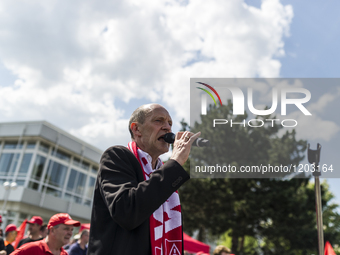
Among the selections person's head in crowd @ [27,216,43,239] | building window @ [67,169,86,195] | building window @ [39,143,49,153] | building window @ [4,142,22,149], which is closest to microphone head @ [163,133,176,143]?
person's head in crowd @ [27,216,43,239]

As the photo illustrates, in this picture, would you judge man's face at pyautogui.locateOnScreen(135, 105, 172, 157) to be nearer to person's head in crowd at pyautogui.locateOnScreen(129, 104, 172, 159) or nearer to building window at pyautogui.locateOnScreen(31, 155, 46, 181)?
person's head in crowd at pyautogui.locateOnScreen(129, 104, 172, 159)

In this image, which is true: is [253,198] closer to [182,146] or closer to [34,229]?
[34,229]

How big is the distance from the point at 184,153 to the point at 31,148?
81.9 ft

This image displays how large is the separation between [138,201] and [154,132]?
0.57m

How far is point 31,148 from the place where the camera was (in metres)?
24.2

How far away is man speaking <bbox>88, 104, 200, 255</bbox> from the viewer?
1.39 metres

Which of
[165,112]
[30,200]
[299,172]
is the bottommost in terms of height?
[165,112]

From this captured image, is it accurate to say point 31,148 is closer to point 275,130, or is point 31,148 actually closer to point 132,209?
point 275,130

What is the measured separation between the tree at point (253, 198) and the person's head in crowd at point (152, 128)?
57.7 ft

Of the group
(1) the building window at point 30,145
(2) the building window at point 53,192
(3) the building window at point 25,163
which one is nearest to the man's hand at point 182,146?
(3) the building window at point 25,163

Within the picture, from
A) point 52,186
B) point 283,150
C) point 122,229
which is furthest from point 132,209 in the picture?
point 52,186

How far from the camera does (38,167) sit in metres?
24.0

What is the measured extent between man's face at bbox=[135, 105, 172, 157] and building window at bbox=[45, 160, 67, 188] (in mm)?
24751

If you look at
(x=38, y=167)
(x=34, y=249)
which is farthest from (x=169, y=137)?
(x=38, y=167)
